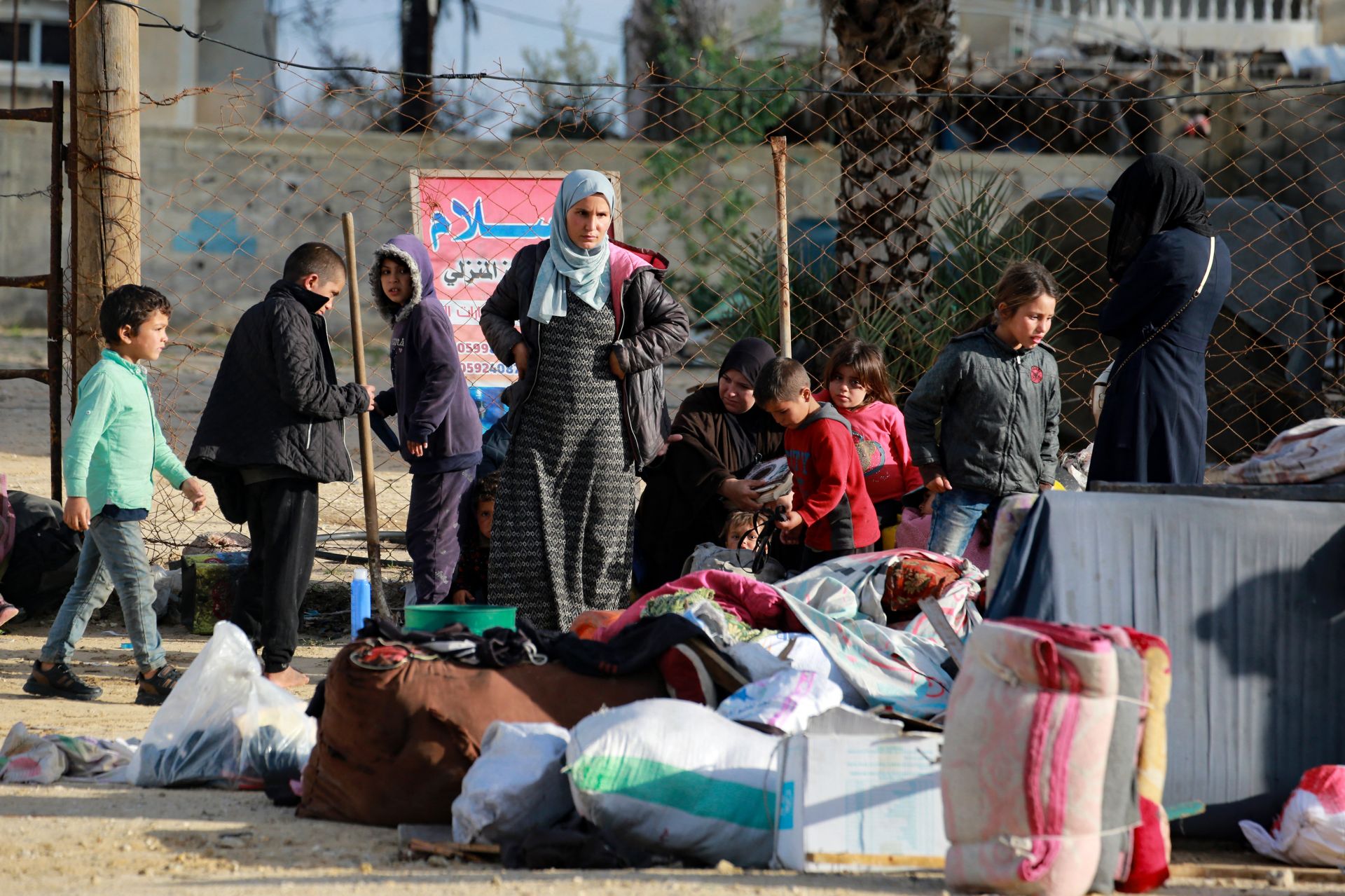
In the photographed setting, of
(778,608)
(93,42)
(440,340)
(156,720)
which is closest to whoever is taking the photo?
(156,720)

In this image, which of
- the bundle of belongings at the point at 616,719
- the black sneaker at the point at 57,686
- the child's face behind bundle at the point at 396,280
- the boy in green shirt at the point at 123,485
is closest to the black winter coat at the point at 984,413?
the bundle of belongings at the point at 616,719

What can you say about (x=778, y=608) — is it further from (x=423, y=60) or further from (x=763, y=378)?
(x=423, y=60)

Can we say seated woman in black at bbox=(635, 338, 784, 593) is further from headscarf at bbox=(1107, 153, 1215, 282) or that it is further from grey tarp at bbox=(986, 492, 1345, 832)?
grey tarp at bbox=(986, 492, 1345, 832)

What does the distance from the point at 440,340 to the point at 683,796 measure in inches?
114

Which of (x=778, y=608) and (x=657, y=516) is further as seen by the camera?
(x=657, y=516)

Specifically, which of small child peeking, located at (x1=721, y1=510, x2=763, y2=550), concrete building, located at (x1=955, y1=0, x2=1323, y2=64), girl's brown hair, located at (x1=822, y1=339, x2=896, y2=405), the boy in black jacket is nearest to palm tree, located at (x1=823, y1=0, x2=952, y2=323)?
girl's brown hair, located at (x1=822, y1=339, x2=896, y2=405)

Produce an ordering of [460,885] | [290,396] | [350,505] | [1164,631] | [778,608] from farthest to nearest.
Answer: [350,505]
[290,396]
[778,608]
[1164,631]
[460,885]

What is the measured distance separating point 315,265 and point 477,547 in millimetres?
1322

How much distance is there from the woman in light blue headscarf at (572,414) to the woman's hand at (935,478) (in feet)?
3.33

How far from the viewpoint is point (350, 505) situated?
8820mm

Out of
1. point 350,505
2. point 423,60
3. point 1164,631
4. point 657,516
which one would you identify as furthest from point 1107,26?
point 1164,631

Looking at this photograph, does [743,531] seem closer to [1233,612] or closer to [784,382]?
[784,382]

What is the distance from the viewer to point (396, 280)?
5566mm

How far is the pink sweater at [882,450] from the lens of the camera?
18.6 ft
